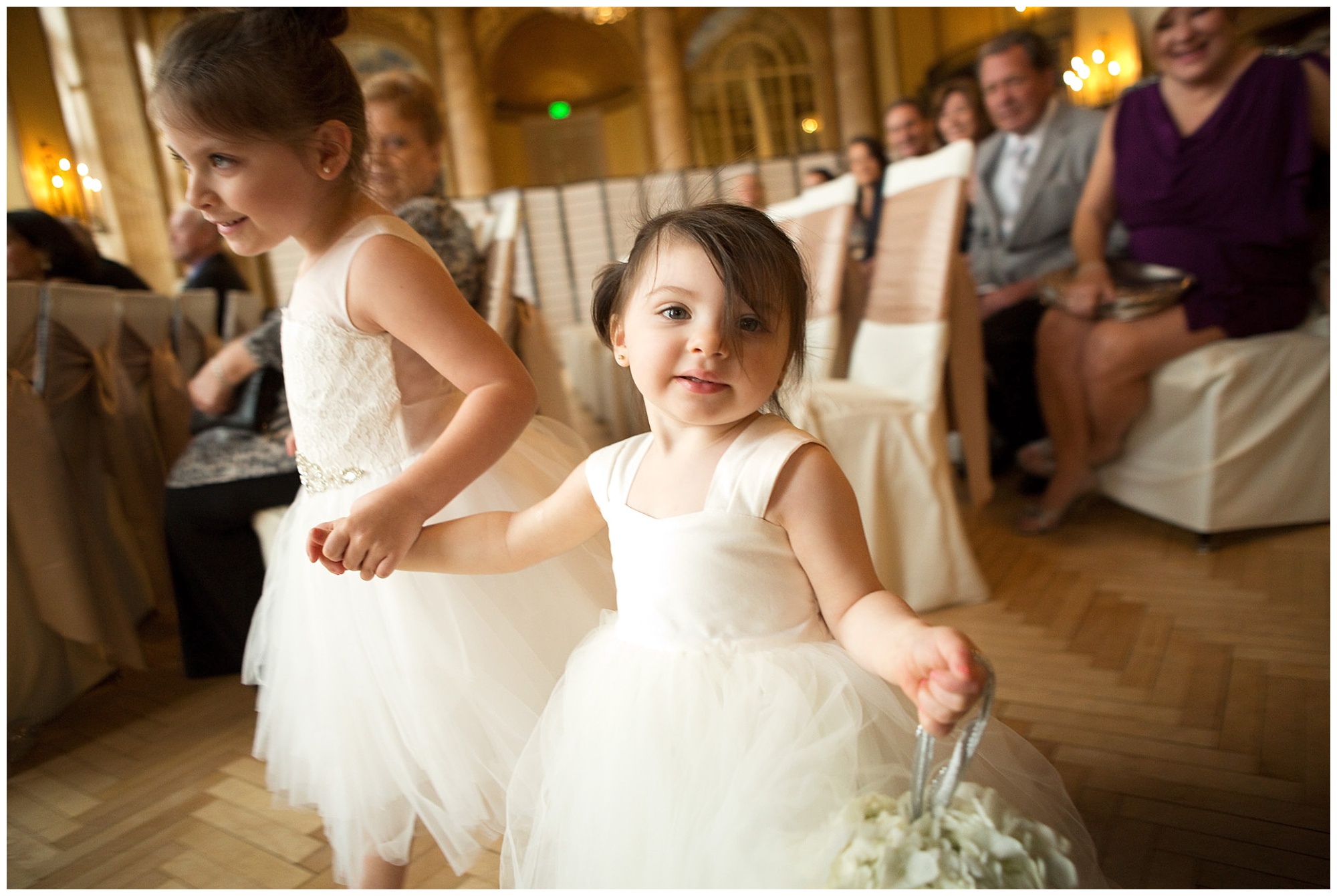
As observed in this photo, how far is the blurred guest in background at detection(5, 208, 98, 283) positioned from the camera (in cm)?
239

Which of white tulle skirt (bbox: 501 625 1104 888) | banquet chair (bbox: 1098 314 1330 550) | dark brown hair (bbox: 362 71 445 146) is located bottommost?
banquet chair (bbox: 1098 314 1330 550)

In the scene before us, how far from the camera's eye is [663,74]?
37.7 ft

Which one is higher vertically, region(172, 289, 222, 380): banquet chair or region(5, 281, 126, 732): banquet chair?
region(172, 289, 222, 380): banquet chair

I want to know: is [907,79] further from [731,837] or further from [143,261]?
[731,837]

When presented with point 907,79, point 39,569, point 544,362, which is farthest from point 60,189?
point 907,79

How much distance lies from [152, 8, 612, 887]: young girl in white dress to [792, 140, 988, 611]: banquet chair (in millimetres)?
1131

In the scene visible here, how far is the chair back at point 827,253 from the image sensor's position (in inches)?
96.3

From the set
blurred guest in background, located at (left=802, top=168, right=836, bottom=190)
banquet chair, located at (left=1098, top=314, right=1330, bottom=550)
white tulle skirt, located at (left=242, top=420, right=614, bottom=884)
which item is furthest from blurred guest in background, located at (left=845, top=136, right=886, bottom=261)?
white tulle skirt, located at (left=242, top=420, right=614, bottom=884)

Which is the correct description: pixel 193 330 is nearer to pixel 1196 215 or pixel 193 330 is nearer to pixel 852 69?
pixel 1196 215

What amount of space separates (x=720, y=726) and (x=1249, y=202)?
248cm

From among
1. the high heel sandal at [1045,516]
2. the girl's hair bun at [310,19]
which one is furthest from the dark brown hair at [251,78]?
the high heel sandal at [1045,516]

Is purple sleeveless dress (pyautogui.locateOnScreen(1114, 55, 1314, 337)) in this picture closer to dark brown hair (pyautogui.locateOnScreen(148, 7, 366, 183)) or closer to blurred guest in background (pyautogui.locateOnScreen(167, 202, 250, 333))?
dark brown hair (pyautogui.locateOnScreen(148, 7, 366, 183))

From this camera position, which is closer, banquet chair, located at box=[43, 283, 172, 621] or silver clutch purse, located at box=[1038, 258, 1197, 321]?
banquet chair, located at box=[43, 283, 172, 621]

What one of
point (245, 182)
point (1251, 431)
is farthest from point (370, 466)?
point (1251, 431)
